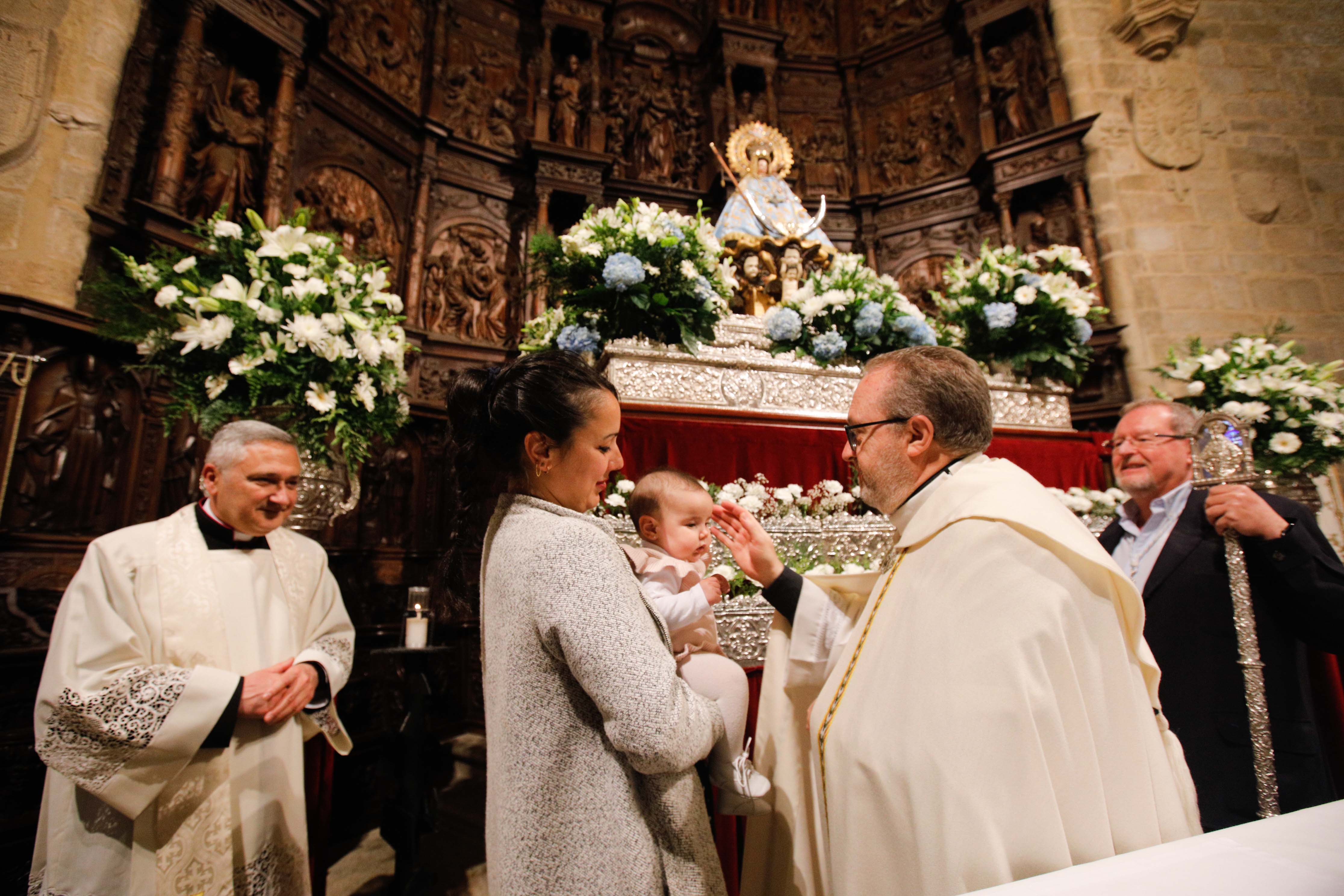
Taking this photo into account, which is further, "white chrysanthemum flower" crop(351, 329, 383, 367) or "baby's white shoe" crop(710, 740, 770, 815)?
"white chrysanthemum flower" crop(351, 329, 383, 367)

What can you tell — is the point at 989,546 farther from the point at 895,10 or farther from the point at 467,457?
the point at 895,10

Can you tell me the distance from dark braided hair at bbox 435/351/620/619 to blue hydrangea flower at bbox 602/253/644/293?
1.78m

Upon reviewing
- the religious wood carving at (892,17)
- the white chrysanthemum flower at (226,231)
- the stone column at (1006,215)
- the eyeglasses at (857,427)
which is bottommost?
the eyeglasses at (857,427)

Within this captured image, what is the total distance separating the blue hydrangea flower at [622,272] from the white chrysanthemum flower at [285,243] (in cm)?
137

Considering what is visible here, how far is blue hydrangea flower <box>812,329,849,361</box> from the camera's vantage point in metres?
3.53

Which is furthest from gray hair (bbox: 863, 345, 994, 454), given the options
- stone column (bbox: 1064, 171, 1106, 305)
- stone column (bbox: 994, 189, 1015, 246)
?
stone column (bbox: 994, 189, 1015, 246)

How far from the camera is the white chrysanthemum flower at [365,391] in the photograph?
9.02 ft

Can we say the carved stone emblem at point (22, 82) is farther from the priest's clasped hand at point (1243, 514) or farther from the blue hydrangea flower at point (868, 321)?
the priest's clasped hand at point (1243, 514)

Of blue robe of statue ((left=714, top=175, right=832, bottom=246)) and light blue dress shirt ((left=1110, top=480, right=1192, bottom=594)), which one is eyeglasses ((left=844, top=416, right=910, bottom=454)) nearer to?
light blue dress shirt ((left=1110, top=480, right=1192, bottom=594))

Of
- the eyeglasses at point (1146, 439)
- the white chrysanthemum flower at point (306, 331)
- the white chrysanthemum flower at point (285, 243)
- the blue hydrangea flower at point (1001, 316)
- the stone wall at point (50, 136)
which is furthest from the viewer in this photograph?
the blue hydrangea flower at point (1001, 316)

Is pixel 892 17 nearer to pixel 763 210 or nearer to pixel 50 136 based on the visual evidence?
pixel 763 210

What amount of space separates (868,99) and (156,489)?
981cm

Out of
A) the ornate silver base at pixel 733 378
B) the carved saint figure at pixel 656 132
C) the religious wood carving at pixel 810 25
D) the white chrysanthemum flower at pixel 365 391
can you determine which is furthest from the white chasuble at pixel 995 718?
the religious wood carving at pixel 810 25

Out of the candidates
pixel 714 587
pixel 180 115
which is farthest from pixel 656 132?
pixel 714 587
